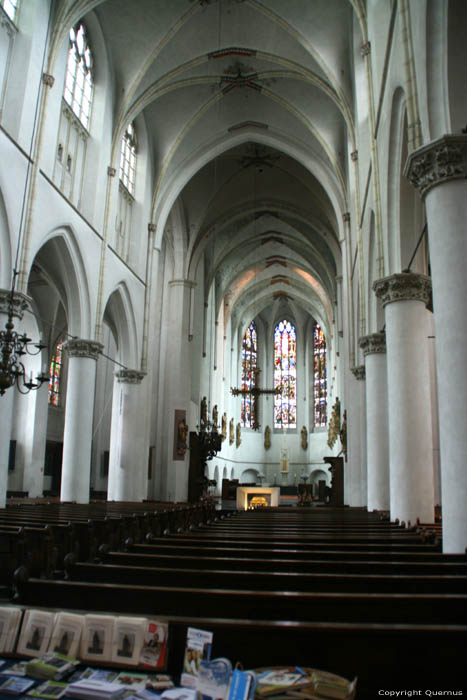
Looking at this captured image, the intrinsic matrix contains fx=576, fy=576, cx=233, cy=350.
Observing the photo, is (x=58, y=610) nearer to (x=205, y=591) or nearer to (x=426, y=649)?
(x=205, y=591)

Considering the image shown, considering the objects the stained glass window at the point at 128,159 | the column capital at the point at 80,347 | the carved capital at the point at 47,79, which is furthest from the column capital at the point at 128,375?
the carved capital at the point at 47,79

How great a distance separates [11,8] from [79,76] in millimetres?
3335

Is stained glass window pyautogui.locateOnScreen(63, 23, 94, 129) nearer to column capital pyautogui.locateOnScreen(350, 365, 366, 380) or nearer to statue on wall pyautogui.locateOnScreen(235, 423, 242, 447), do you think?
column capital pyautogui.locateOnScreen(350, 365, 366, 380)

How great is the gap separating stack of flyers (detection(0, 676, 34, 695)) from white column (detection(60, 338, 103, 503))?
40.9 feet

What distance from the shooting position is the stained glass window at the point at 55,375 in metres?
24.6

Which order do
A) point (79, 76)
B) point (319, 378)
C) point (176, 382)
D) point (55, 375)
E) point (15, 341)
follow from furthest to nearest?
point (319, 378)
point (55, 375)
point (176, 382)
point (79, 76)
point (15, 341)

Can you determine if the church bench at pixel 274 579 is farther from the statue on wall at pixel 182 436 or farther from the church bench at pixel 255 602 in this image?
the statue on wall at pixel 182 436

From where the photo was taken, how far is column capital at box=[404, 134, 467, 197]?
6.46 meters

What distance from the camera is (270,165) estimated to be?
23.8m

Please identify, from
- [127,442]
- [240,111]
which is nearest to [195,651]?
[127,442]

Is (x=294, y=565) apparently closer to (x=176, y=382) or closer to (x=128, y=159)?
(x=128, y=159)

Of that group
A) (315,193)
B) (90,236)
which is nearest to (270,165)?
(315,193)

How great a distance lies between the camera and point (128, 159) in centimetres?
1872

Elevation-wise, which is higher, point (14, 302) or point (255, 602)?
point (14, 302)
